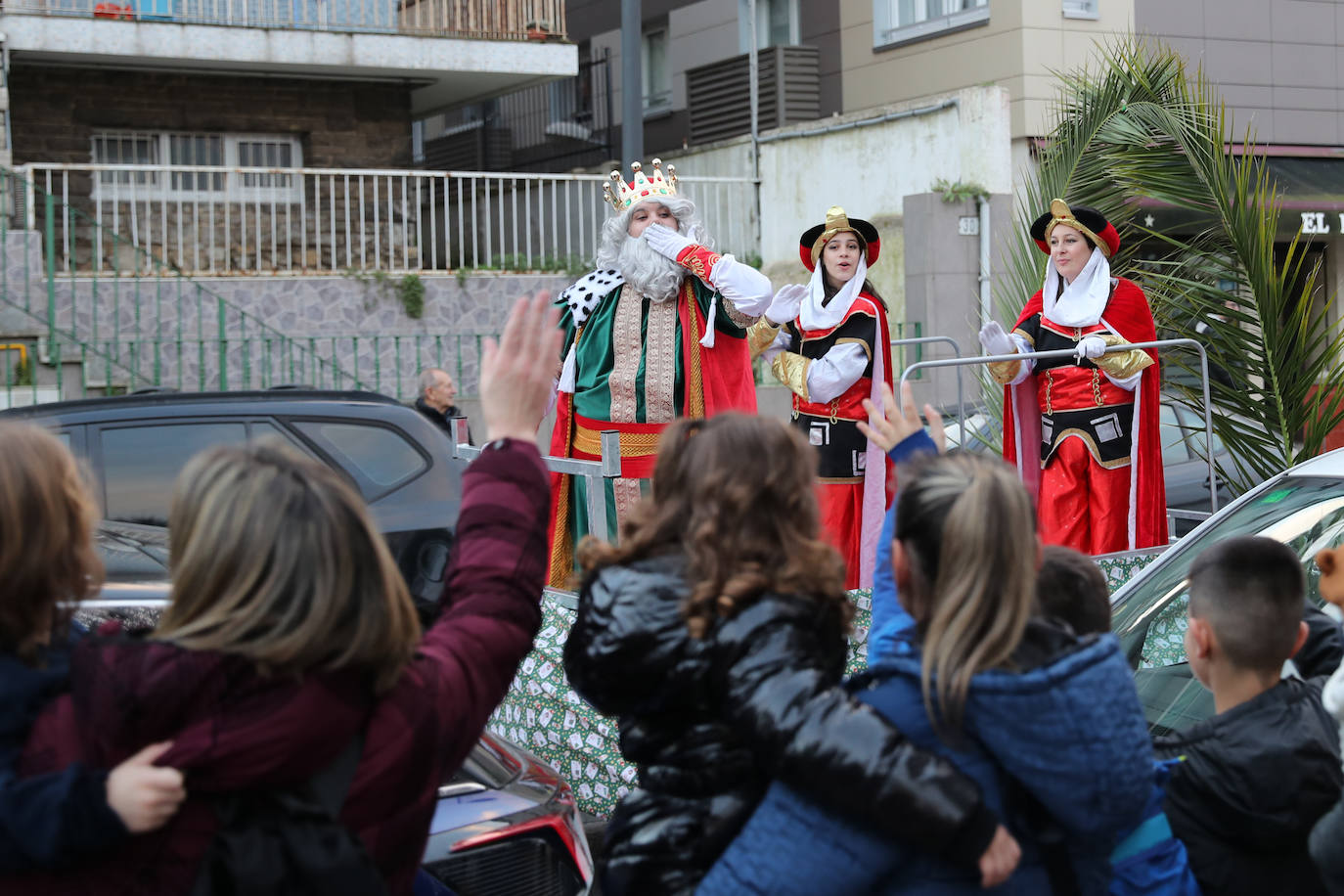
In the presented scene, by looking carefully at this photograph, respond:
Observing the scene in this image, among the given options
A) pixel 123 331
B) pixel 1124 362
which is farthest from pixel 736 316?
pixel 123 331

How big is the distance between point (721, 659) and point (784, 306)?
4.35 m

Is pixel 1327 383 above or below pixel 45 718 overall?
above

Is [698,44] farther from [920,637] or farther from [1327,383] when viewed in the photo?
[920,637]

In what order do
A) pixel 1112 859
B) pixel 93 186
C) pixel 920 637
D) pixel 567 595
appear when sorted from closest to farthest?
pixel 920 637 → pixel 1112 859 → pixel 567 595 → pixel 93 186

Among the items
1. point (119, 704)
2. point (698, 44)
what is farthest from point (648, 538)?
point (698, 44)

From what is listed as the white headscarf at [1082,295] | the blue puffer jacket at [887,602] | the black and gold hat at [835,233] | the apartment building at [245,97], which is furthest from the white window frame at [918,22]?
the blue puffer jacket at [887,602]

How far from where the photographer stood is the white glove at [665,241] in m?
6.24

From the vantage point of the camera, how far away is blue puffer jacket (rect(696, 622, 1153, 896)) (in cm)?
200

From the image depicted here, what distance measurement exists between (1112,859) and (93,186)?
43.8 feet

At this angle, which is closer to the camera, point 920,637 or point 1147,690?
point 920,637

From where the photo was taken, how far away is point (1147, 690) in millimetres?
3432

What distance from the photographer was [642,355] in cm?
639

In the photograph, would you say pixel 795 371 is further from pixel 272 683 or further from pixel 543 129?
pixel 543 129

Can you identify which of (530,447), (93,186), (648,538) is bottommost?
(648,538)
